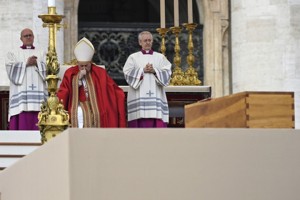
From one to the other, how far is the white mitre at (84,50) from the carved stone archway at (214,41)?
676cm

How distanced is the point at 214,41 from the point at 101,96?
282 inches

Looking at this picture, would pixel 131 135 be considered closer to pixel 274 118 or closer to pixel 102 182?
pixel 102 182

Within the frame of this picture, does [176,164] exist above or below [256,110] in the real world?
A: below

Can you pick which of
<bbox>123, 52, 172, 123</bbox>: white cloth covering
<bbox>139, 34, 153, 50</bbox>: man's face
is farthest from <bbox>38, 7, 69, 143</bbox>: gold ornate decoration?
<bbox>139, 34, 153, 50</bbox>: man's face

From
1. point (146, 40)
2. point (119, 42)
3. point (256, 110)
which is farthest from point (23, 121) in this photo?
point (256, 110)

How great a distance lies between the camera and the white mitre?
41.5 feet

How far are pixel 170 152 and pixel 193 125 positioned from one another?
135 centimetres

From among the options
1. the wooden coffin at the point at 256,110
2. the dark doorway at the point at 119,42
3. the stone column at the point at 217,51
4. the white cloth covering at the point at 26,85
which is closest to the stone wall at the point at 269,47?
the stone column at the point at 217,51

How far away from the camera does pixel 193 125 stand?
7121 mm

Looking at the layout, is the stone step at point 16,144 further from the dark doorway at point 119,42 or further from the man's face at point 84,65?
the dark doorway at point 119,42

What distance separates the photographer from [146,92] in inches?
559

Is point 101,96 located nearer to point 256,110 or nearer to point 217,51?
point 256,110

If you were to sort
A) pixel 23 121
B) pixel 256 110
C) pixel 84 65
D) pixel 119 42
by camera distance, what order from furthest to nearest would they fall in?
pixel 119 42, pixel 23 121, pixel 84 65, pixel 256 110

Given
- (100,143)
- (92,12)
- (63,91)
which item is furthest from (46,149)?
(92,12)
